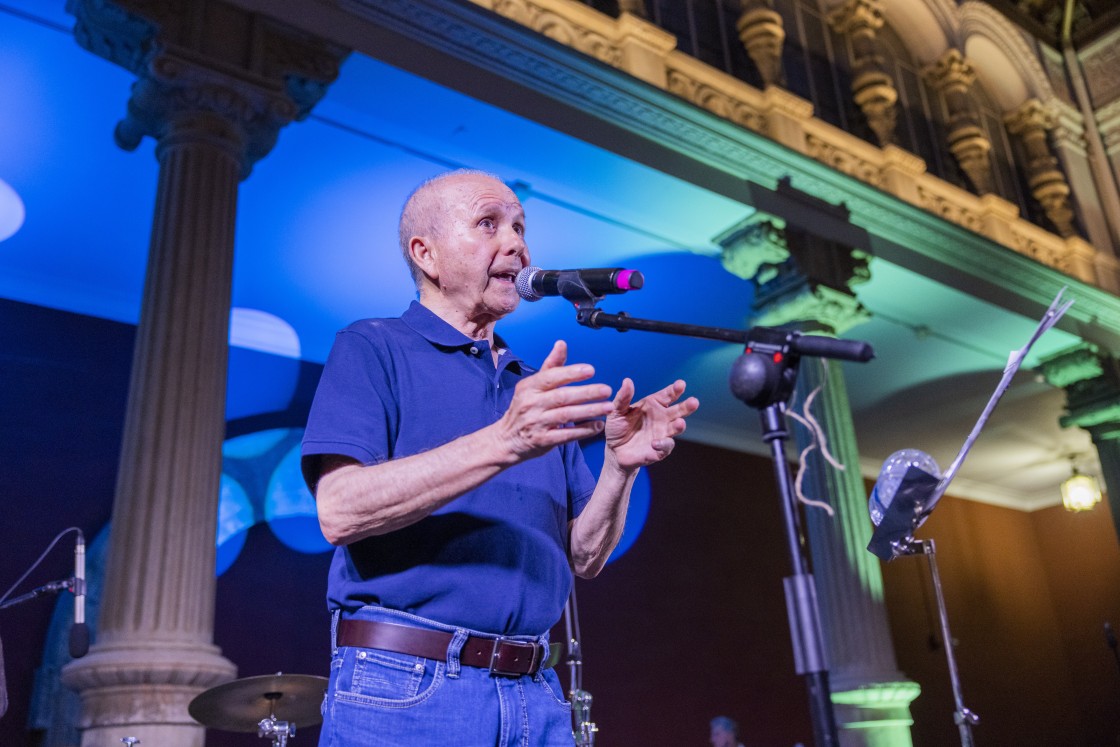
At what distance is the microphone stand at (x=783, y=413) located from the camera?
1.44 meters

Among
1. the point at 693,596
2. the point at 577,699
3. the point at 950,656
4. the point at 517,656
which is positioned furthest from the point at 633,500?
the point at 517,656

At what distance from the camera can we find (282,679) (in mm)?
4223

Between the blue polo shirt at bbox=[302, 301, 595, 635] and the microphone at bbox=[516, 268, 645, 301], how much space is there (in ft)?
0.55

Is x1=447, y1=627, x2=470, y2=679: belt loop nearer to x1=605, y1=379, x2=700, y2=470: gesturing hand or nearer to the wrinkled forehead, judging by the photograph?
x1=605, y1=379, x2=700, y2=470: gesturing hand

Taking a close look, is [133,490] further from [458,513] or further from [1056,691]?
[1056,691]

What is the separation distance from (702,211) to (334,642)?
245 inches

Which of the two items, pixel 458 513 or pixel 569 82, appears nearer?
pixel 458 513

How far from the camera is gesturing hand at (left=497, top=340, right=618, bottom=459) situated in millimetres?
1399

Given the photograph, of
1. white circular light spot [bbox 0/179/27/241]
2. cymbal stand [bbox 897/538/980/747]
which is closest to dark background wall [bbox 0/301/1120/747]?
white circular light spot [bbox 0/179/27/241]

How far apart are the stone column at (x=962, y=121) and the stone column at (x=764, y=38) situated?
2771 mm

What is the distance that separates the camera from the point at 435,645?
1544mm

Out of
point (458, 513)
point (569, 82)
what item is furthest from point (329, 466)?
point (569, 82)

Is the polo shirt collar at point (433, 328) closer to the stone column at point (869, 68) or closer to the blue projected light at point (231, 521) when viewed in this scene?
the blue projected light at point (231, 521)

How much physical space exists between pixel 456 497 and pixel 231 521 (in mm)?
6974
